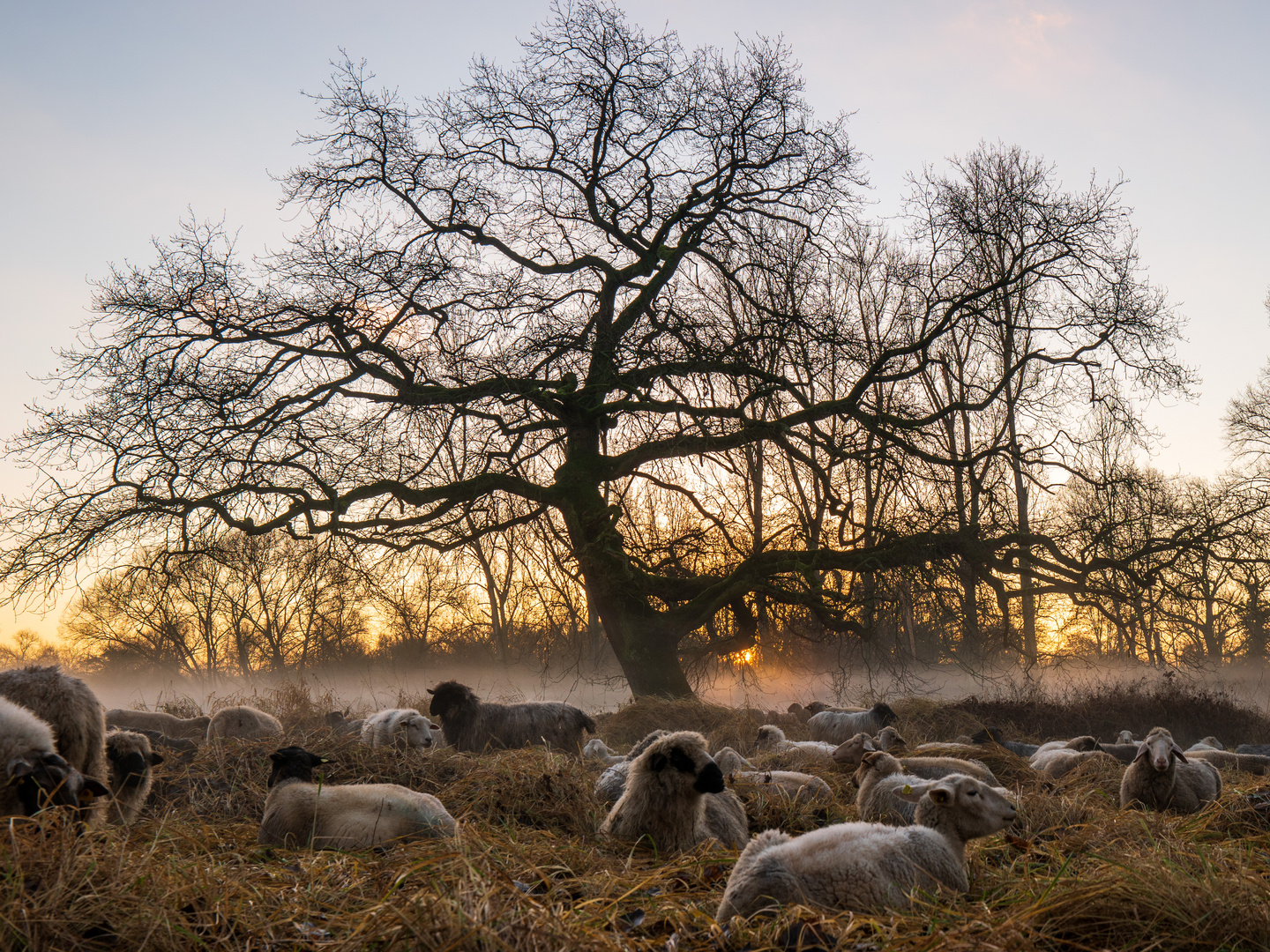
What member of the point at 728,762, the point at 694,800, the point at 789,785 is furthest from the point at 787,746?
the point at 694,800

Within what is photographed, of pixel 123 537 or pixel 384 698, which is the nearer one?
pixel 123 537

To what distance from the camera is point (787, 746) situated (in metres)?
10.6

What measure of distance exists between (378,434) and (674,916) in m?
11.7

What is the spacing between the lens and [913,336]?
648 inches

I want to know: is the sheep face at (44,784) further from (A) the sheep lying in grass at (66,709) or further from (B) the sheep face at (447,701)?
(B) the sheep face at (447,701)

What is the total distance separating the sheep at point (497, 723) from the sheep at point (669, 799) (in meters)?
6.81

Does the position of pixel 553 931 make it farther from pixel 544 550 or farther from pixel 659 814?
pixel 544 550

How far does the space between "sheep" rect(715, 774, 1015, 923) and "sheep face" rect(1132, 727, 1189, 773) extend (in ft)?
10.7

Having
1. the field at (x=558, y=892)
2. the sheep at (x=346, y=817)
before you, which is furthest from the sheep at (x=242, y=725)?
the sheep at (x=346, y=817)

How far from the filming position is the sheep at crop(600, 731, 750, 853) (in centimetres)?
495

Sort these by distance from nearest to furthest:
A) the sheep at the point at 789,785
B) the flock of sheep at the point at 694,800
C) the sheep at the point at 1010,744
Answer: the flock of sheep at the point at 694,800, the sheep at the point at 789,785, the sheep at the point at 1010,744

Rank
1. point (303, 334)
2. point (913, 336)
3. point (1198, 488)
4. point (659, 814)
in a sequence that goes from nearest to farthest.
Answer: point (659, 814), point (303, 334), point (913, 336), point (1198, 488)

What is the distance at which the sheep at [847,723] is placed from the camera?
1341 centimetres

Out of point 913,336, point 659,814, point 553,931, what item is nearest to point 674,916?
point 553,931
